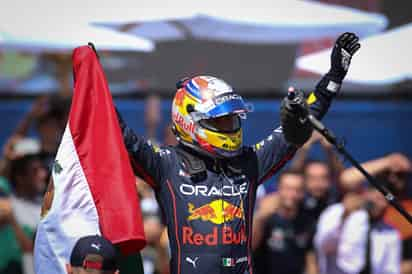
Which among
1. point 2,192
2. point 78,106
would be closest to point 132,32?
point 2,192

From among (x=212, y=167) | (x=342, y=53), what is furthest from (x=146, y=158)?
(x=342, y=53)

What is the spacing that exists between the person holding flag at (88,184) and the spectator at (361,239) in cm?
282

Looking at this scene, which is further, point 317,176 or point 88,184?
point 317,176

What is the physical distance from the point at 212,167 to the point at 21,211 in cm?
271

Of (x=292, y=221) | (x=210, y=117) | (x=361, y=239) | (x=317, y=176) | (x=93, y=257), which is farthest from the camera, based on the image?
(x=317, y=176)

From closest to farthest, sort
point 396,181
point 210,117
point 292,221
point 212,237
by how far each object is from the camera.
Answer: point 212,237 → point 210,117 → point 396,181 → point 292,221

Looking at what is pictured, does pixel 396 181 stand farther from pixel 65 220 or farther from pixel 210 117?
pixel 65 220

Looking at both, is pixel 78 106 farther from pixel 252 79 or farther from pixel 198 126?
pixel 252 79

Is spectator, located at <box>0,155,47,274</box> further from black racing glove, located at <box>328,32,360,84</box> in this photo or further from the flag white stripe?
black racing glove, located at <box>328,32,360,84</box>

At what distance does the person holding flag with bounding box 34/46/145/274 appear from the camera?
19.3 ft

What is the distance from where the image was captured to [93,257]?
5.41m

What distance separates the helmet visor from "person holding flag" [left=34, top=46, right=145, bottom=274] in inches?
18.8

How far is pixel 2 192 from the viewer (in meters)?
7.99

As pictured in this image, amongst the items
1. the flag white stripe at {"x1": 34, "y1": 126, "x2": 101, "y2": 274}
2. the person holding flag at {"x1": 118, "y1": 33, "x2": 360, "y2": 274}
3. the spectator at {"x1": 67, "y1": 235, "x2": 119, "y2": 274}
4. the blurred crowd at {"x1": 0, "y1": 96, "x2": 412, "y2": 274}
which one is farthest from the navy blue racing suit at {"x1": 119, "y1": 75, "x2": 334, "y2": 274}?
the blurred crowd at {"x1": 0, "y1": 96, "x2": 412, "y2": 274}
